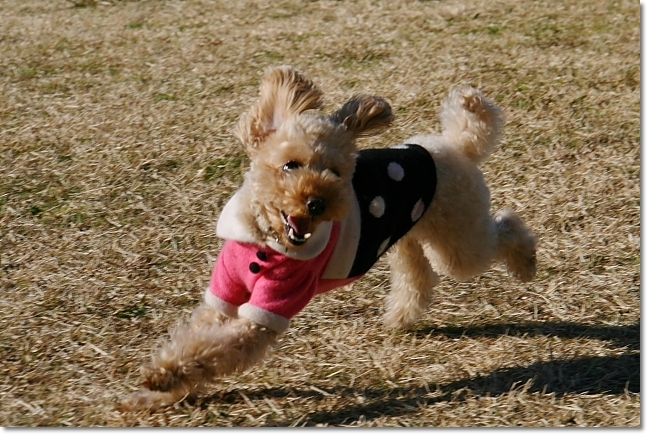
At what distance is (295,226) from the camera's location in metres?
2.92

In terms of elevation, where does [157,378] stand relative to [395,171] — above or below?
below

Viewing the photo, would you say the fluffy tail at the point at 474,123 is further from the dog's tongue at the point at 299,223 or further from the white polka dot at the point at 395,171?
the dog's tongue at the point at 299,223

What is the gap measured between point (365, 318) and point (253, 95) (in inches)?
96.7

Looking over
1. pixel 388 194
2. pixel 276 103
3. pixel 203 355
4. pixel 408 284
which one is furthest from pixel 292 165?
pixel 408 284

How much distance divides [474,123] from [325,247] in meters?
1.02

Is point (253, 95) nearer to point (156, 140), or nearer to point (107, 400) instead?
point (156, 140)

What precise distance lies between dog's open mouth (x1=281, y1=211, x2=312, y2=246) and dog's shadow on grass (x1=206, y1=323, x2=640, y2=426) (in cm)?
61

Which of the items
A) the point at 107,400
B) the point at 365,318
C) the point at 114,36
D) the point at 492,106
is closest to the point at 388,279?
the point at 365,318

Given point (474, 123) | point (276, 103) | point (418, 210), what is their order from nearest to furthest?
point (276, 103) < point (418, 210) < point (474, 123)

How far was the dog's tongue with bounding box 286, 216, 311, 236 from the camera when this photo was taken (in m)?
2.91

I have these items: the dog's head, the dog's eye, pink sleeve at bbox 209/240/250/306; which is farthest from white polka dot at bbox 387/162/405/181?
pink sleeve at bbox 209/240/250/306

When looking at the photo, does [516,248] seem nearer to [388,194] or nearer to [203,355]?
[388,194]

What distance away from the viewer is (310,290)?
3080 millimetres

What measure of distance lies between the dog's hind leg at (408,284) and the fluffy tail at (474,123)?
0.42 metres
